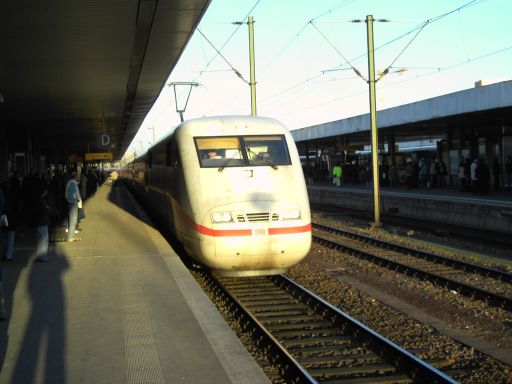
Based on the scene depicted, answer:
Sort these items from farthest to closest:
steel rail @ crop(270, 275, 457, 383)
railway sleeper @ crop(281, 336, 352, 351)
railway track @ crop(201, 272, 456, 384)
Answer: railway sleeper @ crop(281, 336, 352, 351) < railway track @ crop(201, 272, 456, 384) < steel rail @ crop(270, 275, 457, 383)

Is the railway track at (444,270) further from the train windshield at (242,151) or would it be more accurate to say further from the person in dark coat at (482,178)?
the person in dark coat at (482,178)

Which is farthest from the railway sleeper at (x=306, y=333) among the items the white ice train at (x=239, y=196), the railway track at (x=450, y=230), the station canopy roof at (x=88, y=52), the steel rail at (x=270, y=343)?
the railway track at (x=450, y=230)

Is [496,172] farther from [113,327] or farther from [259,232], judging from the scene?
[113,327]

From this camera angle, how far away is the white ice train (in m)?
8.38

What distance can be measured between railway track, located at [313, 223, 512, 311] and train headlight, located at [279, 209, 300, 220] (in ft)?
8.79

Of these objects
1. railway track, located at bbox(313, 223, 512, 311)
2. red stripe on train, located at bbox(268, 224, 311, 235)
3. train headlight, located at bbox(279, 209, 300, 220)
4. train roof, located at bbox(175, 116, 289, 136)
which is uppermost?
train roof, located at bbox(175, 116, 289, 136)

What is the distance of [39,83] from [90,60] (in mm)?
3479

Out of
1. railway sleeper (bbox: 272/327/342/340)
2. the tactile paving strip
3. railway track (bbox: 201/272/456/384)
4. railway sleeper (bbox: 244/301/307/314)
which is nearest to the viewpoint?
the tactile paving strip

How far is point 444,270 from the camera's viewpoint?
35.3 ft

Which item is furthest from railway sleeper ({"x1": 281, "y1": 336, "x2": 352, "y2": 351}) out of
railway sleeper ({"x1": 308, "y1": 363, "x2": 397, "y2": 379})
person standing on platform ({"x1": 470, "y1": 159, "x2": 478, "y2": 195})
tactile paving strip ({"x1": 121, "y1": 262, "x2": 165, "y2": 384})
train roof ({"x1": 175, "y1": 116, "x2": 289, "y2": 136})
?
person standing on platform ({"x1": 470, "y1": 159, "x2": 478, "y2": 195})

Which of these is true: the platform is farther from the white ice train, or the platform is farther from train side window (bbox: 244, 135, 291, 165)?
train side window (bbox: 244, 135, 291, 165)

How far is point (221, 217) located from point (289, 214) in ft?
3.22

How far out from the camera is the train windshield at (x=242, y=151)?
944 cm

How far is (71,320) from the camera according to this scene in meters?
6.07
